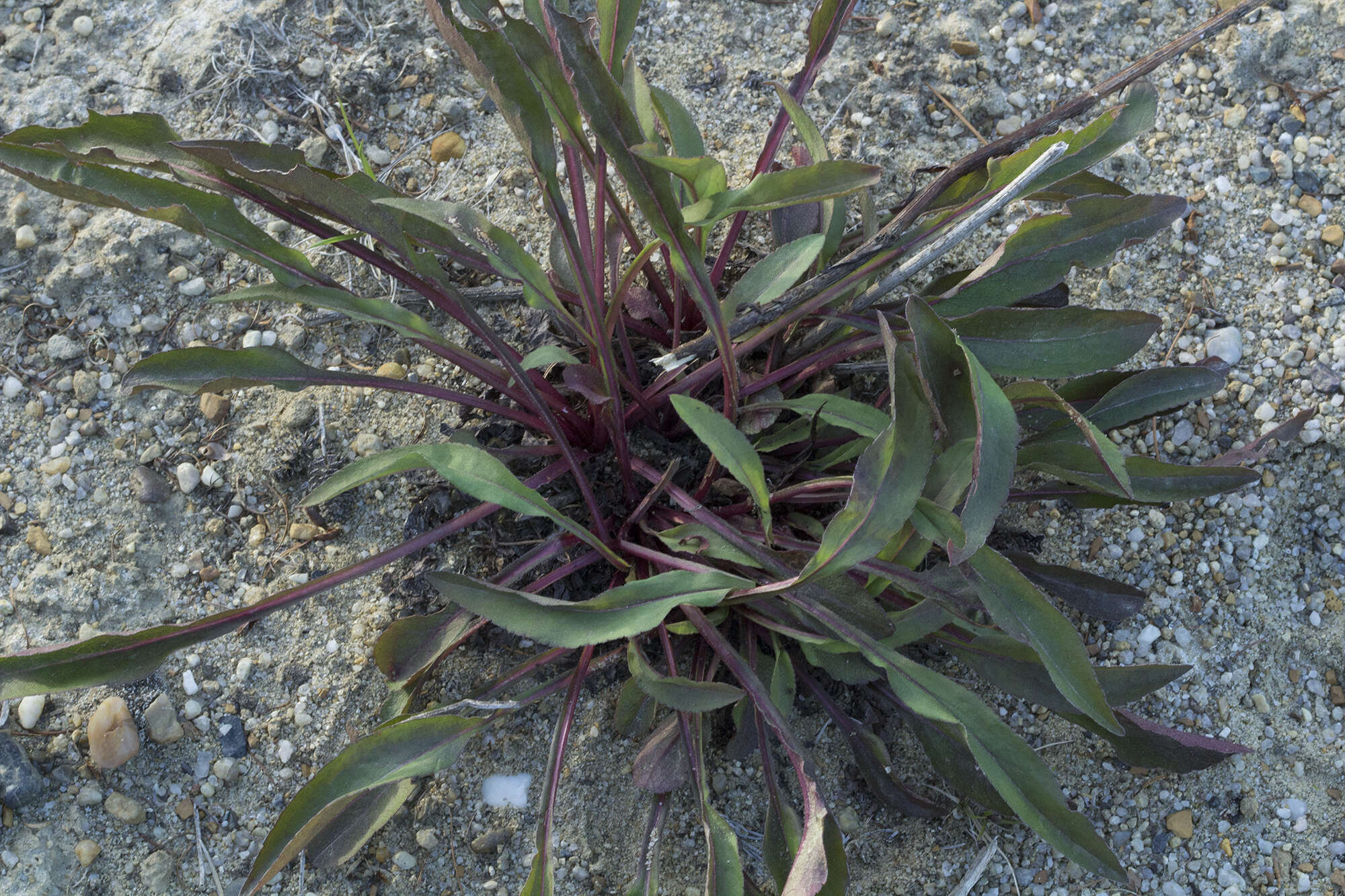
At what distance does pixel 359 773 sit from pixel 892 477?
80 cm

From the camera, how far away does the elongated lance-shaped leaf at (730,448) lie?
1240mm

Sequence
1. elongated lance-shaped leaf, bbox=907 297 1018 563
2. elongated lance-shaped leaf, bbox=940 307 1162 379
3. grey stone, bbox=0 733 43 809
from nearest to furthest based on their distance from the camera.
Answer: elongated lance-shaped leaf, bbox=907 297 1018 563 < elongated lance-shaped leaf, bbox=940 307 1162 379 < grey stone, bbox=0 733 43 809

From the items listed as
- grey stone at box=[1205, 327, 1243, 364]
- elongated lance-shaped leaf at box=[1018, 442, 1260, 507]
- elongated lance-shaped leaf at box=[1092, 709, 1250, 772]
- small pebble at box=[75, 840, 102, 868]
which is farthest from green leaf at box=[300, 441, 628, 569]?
grey stone at box=[1205, 327, 1243, 364]

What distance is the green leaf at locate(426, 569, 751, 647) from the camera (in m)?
1.11

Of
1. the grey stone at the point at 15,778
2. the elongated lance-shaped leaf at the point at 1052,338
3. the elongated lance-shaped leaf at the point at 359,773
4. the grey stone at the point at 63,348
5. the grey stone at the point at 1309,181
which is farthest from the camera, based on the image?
the grey stone at the point at 1309,181

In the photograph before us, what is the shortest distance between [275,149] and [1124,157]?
1654mm

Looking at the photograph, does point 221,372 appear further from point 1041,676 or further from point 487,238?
point 1041,676

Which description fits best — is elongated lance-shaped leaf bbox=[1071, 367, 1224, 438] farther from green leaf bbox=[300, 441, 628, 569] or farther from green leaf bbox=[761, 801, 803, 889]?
green leaf bbox=[300, 441, 628, 569]

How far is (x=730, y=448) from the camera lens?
1250mm

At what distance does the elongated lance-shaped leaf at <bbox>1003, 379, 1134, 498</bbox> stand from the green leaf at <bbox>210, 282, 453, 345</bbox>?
876 millimetres

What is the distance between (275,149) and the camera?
1289mm

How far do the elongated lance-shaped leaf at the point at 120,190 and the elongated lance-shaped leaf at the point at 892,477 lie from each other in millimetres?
927

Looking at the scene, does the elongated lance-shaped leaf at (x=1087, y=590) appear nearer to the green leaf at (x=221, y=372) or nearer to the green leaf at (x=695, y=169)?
the green leaf at (x=695, y=169)

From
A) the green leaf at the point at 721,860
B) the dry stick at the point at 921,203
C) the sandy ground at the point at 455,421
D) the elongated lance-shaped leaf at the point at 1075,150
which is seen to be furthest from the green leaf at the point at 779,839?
the elongated lance-shaped leaf at the point at 1075,150
